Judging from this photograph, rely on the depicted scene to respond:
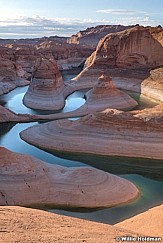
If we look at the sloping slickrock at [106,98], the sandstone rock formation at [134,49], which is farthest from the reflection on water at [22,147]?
the sandstone rock formation at [134,49]

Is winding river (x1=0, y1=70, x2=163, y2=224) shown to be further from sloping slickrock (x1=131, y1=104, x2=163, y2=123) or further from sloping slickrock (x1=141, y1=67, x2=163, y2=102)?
sloping slickrock (x1=141, y1=67, x2=163, y2=102)

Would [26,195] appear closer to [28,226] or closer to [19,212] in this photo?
[19,212]

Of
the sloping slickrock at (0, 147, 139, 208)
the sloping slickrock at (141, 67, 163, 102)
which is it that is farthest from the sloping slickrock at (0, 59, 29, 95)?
the sloping slickrock at (0, 147, 139, 208)

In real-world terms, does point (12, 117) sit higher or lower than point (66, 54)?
lower

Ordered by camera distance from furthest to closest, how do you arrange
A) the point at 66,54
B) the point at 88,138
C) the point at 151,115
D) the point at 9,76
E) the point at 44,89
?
the point at 66,54
the point at 9,76
the point at 44,89
the point at 151,115
the point at 88,138

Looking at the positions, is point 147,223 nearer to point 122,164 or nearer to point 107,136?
point 122,164

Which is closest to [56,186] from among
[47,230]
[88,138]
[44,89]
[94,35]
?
[88,138]
